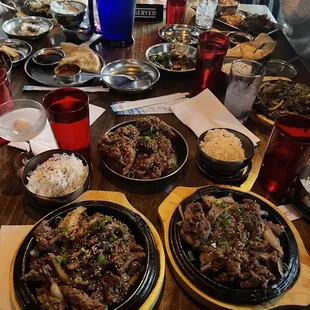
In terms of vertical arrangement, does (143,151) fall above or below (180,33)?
above

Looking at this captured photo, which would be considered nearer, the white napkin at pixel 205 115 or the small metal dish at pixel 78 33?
the white napkin at pixel 205 115

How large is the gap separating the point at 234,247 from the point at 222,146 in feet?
2.03

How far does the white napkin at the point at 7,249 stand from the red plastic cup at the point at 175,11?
2.42 meters

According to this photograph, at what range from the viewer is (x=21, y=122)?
67.3 inches

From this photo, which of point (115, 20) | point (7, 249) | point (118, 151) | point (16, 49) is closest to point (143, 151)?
point (118, 151)

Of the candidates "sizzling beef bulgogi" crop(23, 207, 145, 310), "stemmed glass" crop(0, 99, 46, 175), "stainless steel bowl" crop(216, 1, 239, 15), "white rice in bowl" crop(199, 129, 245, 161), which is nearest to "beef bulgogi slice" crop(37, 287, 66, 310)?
"sizzling beef bulgogi" crop(23, 207, 145, 310)

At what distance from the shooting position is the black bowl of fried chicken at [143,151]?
171 centimetres

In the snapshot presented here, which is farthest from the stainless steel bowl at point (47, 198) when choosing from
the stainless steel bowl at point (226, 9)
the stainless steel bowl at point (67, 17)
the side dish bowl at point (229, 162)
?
the stainless steel bowl at point (226, 9)

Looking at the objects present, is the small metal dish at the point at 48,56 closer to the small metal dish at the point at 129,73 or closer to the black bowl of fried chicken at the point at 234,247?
the small metal dish at the point at 129,73

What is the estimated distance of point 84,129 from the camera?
179 cm

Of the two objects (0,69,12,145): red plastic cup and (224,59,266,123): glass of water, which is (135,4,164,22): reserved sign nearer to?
Answer: (224,59,266,123): glass of water

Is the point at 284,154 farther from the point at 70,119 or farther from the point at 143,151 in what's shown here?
the point at 70,119

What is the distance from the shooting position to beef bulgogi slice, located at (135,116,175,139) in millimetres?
1903

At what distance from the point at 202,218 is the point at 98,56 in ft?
5.62
